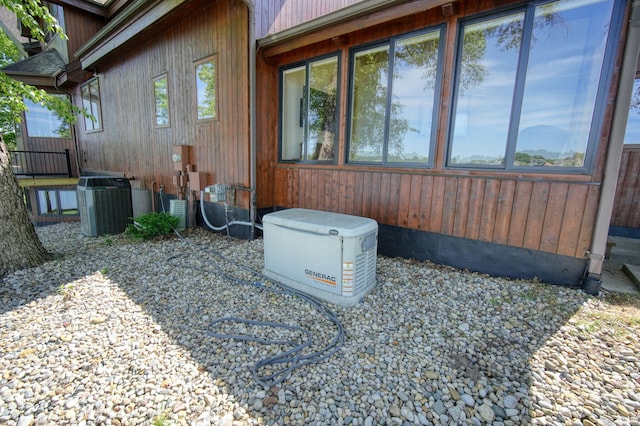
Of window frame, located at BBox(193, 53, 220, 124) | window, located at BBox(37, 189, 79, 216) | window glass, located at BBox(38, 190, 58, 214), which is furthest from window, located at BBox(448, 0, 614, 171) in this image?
window glass, located at BBox(38, 190, 58, 214)

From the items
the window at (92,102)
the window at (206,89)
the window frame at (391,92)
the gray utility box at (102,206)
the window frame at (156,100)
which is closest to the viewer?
the window frame at (391,92)

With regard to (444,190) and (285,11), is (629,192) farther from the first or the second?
(285,11)

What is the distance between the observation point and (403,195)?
3533mm

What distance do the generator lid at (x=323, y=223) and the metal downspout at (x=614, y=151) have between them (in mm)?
1971

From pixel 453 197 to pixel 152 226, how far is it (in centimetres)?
473

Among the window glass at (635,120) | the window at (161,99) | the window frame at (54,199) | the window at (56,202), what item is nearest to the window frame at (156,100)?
the window at (161,99)

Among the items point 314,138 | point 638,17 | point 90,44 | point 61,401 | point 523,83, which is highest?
point 90,44

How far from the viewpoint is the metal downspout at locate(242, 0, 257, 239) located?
165 inches

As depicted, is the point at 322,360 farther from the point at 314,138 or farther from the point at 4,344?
the point at 314,138

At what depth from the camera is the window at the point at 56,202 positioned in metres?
8.95

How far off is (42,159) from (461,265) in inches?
506

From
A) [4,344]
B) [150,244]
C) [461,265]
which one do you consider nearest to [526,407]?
[461,265]

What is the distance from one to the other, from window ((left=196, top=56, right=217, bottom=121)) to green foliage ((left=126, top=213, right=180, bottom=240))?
197cm

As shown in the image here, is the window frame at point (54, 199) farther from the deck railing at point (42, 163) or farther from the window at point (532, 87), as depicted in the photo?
the window at point (532, 87)
